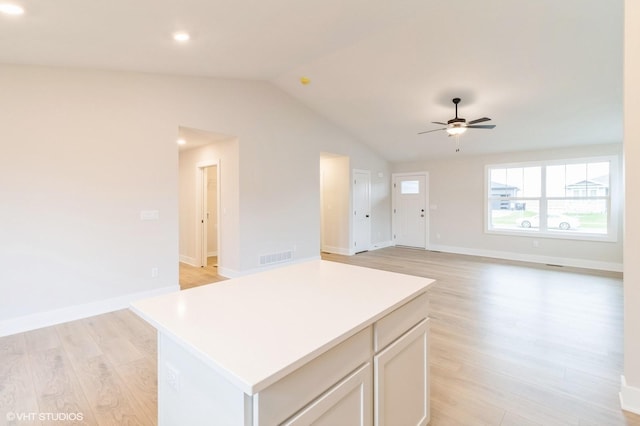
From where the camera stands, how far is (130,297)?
374cm

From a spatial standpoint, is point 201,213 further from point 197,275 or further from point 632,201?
point 632,201

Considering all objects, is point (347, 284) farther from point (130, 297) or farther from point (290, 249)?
point (290, 249)

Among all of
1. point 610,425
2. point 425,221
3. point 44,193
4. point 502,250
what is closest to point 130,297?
point 44,193

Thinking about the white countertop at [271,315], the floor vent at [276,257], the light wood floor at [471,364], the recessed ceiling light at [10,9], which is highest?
the recessed ceiling light at [10,9]

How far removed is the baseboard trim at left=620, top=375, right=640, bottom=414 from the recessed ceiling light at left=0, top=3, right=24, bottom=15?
4.76 meters

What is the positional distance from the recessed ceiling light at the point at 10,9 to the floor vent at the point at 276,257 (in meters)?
3.94

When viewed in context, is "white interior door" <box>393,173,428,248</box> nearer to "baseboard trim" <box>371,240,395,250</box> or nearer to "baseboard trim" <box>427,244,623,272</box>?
"baseboard trim" <box>371,240,395,250</box>

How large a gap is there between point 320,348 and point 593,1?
3.96m

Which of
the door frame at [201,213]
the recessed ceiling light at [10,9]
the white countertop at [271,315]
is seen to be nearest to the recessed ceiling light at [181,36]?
the recessed ceiling light at [10,9]

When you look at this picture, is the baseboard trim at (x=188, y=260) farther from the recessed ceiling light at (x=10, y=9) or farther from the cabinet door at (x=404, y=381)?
the cabinet door at (x=404, y=381)

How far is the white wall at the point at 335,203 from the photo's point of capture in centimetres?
711

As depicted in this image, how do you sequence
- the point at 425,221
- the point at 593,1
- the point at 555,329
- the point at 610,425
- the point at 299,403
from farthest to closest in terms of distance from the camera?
the point at 425,221 → the point at 555,329 → the point at 593,1 → the point at 610,425 → the point at 299,403

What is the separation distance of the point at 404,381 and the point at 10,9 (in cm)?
343

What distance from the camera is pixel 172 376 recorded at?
1137mm
